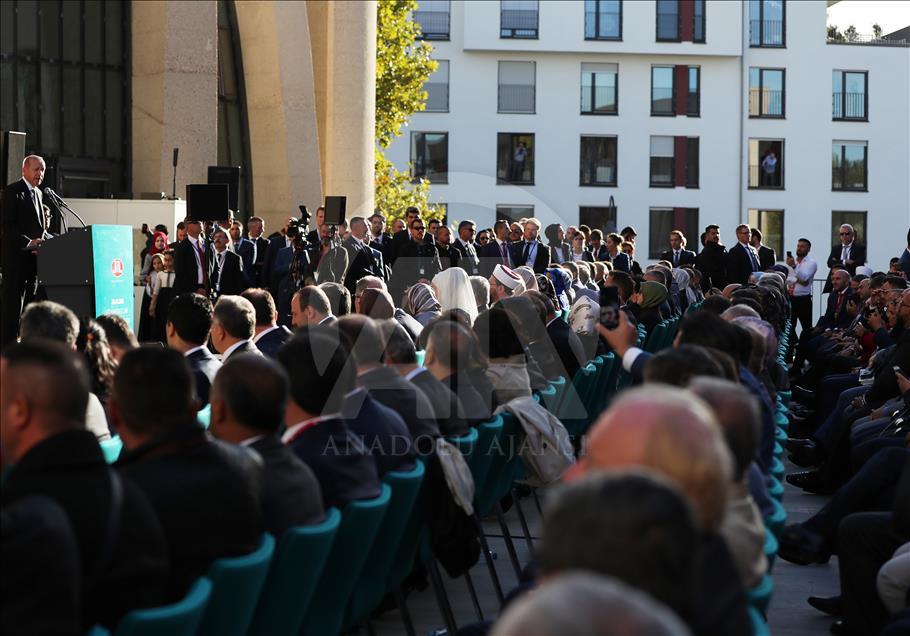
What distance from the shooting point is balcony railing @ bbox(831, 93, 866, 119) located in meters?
53.3

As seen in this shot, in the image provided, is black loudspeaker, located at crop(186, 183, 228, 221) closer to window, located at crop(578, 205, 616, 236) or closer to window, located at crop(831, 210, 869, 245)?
window, located at crop(578, 205, 616, 236)

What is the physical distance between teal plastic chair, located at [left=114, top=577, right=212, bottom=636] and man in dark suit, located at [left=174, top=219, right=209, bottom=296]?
43.1ft

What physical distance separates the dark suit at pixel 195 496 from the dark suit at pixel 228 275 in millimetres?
12976

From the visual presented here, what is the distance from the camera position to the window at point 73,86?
23688mm

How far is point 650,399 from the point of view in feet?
8.07

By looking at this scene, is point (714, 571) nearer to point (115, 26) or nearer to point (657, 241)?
point (115, 26)

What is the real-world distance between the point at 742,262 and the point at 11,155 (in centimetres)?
1287

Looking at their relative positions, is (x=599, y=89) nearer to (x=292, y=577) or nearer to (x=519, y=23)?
(x=519, y=23)

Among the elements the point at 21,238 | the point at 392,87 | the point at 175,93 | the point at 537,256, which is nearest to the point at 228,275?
the point at 21,238

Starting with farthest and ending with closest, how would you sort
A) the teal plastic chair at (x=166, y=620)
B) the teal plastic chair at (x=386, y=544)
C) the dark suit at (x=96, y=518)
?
the teal plastic chair at (x=386, y=544)
the dark suit at (x=96, y=518)
the teal plastic chair at (x=166, y=620)

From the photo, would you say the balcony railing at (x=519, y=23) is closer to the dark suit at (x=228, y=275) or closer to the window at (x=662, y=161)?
the window at (x=662, y=161)

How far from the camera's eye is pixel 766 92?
53.1 m

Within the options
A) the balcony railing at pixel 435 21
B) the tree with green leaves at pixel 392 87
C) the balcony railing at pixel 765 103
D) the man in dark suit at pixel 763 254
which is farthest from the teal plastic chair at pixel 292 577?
the balcony railing at pixel 765 103

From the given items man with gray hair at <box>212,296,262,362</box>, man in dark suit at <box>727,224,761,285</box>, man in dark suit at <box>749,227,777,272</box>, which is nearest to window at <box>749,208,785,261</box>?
man in dark suit at <box>749,227,777,272</box>
